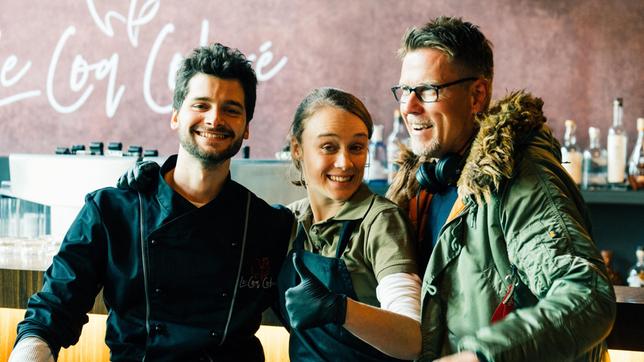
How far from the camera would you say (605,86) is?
4.12 metres

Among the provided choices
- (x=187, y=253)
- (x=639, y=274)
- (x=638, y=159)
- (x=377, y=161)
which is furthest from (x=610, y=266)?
(x=187, y=253)

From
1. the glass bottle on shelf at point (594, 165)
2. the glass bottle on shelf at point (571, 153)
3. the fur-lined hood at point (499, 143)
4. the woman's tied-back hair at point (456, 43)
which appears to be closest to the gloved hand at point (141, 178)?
the woman's tied-back hair at point (456, 43)

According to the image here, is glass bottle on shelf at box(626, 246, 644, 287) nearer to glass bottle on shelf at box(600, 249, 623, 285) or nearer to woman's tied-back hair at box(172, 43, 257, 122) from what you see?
glass bottle on shelf at box(600, 249, 623, 285)

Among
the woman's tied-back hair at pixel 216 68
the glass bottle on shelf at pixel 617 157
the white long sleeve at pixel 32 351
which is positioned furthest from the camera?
the glass bottle on shelf at pixel 617 157

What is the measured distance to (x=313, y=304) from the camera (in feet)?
5.34

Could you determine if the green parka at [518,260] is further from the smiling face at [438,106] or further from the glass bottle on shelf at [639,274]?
the glass bottle on shelf at [639,274]

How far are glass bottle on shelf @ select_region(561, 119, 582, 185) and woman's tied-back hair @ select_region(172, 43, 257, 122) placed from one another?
2063mm

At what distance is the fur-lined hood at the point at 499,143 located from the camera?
156 cm

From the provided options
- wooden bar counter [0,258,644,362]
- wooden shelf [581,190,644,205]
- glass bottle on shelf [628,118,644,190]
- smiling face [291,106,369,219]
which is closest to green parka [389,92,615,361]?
smiling face [291,106,369,219]

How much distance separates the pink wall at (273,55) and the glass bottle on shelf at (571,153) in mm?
193

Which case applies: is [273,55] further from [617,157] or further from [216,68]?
[216,68]

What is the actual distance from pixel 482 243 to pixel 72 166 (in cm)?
175

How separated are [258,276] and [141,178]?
40 centimetres

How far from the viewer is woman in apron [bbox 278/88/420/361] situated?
1.67 metres
